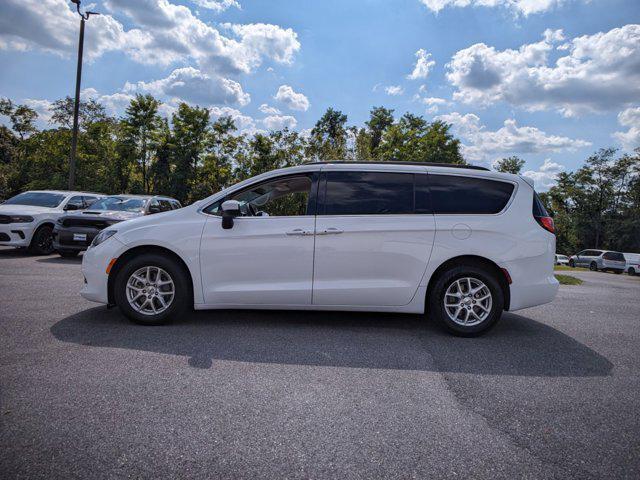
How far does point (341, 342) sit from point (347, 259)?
0.89m

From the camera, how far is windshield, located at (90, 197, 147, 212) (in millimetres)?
11352

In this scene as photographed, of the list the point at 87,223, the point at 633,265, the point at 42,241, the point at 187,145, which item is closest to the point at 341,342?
the point at 87,223

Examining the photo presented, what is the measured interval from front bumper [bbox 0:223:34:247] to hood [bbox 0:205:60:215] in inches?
12.1

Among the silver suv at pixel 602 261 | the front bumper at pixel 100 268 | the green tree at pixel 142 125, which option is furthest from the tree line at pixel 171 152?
the front bumper at pixel 100 268

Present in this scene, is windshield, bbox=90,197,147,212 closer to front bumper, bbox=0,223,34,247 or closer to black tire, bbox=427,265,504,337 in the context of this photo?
front bumper, bbox=0,223,34,247

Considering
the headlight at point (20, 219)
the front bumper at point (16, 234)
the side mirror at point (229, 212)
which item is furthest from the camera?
the headlight at point (20, 219)

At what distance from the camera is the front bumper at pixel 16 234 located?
416 inches

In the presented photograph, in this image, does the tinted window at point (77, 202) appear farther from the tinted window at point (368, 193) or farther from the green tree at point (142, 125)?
the green tree at point (142, 125)

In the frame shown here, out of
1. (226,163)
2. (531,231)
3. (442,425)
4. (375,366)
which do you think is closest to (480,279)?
(531,231)

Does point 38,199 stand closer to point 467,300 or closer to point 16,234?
point 16,234

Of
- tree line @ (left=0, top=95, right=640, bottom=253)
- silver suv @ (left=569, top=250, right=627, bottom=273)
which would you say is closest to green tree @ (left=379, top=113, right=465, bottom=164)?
tree line @ (left=0, top=95, right=640, bottom=253)

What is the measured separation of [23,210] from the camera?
36.0 feet

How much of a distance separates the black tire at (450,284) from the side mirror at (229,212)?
236 centimetres

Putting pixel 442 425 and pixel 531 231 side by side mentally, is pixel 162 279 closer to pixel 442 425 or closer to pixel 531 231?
pixel 442 425
